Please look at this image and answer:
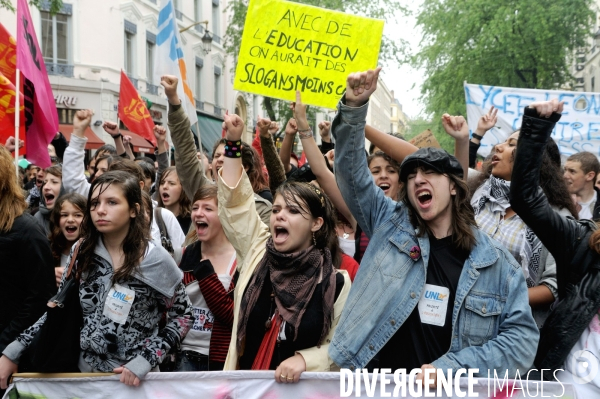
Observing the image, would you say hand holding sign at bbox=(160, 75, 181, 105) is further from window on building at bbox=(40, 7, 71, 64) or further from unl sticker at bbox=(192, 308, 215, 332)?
window on building at bbox=(40, 7, 71, 64)

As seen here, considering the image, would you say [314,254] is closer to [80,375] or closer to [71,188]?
[80,375]

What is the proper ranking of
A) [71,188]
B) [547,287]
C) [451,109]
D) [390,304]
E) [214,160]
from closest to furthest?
[390,304], [547,287], [214,160], [71,188], [451,109]

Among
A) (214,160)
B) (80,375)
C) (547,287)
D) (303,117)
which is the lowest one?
(80,375)

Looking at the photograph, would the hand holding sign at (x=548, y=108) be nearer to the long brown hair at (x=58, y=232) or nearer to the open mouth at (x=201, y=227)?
the open mouth at (x=201, y=227)

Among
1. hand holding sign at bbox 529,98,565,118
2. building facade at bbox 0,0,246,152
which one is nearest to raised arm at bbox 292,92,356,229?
hand holding sign at bbox 529,98,565,118

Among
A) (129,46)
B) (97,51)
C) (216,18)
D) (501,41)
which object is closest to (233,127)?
(97,51)

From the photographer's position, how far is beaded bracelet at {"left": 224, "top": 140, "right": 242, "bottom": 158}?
3469 millimetres

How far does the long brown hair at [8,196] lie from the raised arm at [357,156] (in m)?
1.85

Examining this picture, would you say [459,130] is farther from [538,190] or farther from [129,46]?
[129,46]

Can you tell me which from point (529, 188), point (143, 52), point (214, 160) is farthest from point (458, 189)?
point (143, 52)

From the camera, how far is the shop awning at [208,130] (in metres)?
29.6

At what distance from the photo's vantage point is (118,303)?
319 centimetres

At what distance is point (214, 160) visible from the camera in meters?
4.78

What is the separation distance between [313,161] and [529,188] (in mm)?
1105
